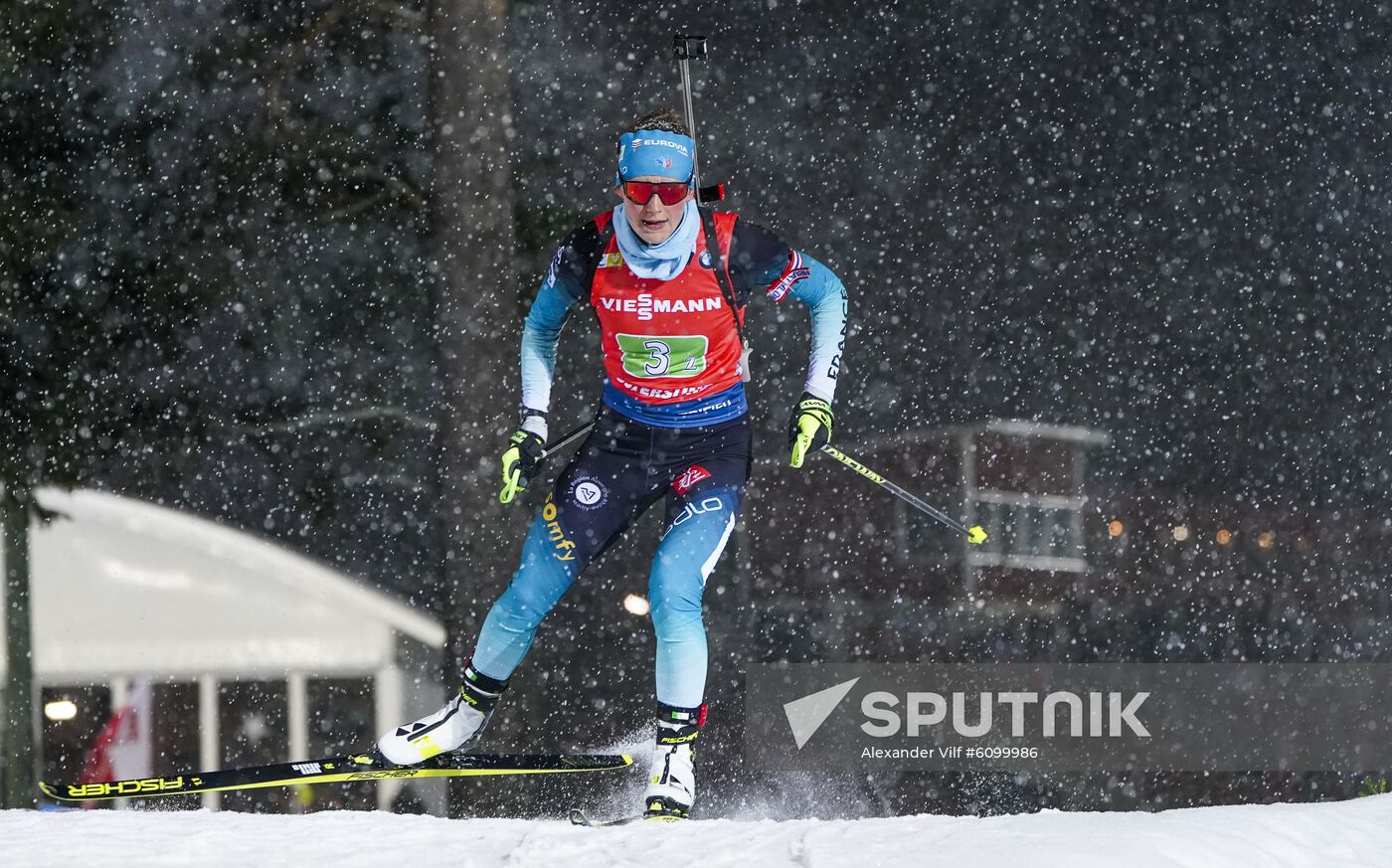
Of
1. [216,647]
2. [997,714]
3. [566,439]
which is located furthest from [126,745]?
[566,439]

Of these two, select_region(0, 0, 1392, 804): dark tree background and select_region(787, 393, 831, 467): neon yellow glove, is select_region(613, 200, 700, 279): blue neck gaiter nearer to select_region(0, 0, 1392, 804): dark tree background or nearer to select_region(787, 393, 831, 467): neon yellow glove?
select_region(787, 393, 831, 467): neon yellow glove

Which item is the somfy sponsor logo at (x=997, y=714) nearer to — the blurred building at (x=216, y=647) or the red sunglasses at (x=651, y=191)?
the blurred building at (x=216, y=647)

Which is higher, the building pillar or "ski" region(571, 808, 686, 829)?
"ski" region(571, 808, 686, 829)

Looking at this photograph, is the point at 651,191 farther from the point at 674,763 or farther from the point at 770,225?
the point at 770,225

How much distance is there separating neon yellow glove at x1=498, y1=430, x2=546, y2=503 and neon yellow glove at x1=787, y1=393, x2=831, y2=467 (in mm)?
960

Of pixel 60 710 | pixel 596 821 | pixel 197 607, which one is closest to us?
pixel 596 821

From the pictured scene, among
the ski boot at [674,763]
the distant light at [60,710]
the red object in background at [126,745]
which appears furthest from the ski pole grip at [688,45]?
the distant light at [60,710]

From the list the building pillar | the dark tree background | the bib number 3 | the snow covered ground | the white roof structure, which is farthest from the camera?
the building pillar

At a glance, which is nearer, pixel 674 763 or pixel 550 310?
pixel 674 763

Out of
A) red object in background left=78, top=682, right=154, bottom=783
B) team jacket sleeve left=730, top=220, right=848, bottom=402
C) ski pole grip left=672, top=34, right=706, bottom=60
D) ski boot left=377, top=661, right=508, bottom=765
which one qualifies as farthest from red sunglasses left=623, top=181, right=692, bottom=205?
red object in background left=78, top=682, right=154, bottom=783

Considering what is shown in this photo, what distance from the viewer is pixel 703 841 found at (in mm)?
3930

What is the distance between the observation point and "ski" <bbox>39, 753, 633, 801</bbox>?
496 centimetres

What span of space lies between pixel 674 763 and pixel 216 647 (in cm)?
1053

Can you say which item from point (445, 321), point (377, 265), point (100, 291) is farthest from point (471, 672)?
point (377, 265)
